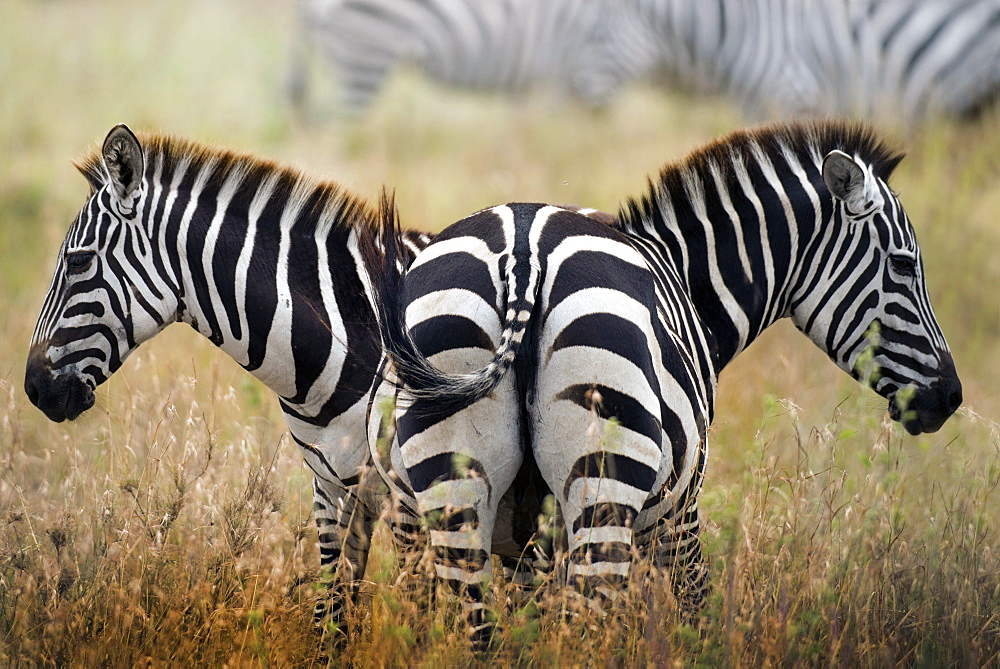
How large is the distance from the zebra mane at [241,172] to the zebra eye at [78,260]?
30 centimetres

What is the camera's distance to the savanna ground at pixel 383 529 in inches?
123

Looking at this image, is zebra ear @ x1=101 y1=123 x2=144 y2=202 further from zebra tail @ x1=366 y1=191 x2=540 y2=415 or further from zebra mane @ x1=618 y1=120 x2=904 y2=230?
zebra mane @ x1=618 y1=120 x2=904 y2=230

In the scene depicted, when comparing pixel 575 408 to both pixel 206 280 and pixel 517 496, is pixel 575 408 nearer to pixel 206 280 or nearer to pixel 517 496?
pixel 517 496

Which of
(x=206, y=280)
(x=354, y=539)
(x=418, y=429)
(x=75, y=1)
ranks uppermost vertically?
(x=75, y=1)

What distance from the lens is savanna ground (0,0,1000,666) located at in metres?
3.12

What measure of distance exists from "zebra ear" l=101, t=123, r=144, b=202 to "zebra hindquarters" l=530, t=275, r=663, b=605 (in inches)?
70.8

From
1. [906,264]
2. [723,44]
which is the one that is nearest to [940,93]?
[723,44]

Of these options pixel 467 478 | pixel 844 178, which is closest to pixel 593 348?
pixel 467 478

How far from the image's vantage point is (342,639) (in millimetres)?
3385

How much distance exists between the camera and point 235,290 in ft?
11.6

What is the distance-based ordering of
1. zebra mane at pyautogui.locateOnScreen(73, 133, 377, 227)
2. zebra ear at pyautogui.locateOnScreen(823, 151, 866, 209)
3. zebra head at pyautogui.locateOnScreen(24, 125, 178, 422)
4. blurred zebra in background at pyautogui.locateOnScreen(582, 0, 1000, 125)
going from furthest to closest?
A: blurred zebra in background at pyautogui.locateOnScreen(582, 0, 1000, 125) < zebra mane at pyautogui.locateOnScreen(73, 133, 377, 227) < zebra head at pyautogui.locateOnScreen(24, 125, 178, 422) < zebra ear at pyautogui.locateOnScreen(823, 151, 866, 209)

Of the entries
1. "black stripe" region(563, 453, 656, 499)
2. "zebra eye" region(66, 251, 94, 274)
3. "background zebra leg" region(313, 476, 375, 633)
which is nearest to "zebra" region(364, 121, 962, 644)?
"black stripe" region(563, 453, 656, 499)

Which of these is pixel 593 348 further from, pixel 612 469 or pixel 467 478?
pixel 467 478

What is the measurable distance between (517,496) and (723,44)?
8863 millimetres
